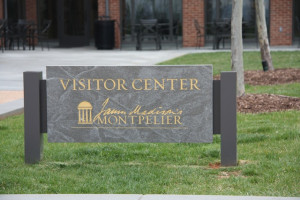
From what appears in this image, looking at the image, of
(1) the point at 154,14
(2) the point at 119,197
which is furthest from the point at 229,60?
(2) the point at 119,197

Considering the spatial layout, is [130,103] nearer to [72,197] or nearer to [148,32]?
[72,197]

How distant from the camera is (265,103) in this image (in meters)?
11.0

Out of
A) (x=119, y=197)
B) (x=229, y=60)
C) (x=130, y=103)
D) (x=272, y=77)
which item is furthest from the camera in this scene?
→ (x=229, y=60)

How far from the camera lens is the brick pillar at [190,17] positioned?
86.0 ft

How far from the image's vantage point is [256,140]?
328 inches

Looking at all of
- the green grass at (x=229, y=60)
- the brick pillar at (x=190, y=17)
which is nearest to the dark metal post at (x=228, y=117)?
the green grass at (x=229, y=60)

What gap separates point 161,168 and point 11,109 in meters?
4.76

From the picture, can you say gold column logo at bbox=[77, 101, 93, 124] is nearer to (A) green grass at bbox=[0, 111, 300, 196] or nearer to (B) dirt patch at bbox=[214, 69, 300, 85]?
(A) green grass at bbox=[0, 111, 300, 196]

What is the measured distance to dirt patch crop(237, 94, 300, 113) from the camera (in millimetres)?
10641

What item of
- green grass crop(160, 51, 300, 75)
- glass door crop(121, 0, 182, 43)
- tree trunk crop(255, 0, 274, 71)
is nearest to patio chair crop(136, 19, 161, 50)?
glass door crop(121, 0, 182, 43)

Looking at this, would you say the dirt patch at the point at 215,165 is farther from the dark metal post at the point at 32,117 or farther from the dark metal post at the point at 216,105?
the dark metal post at the point at 32,117

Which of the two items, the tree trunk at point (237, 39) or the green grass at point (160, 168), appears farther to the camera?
the tree trunk at point (237, 39)

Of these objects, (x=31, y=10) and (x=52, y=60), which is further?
(x=31, y=10)

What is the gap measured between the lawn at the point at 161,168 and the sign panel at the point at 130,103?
1.09 ft
